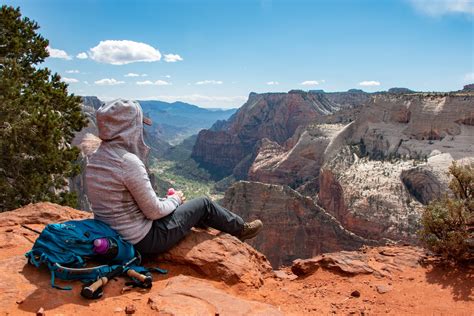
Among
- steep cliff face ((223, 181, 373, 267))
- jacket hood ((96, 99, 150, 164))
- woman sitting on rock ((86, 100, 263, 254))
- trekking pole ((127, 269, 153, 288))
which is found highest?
jacket hood ((96, 99, 150, 164))

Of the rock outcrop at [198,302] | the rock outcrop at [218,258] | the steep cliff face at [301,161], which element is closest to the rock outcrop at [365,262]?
the rock outcrop at [218,258]

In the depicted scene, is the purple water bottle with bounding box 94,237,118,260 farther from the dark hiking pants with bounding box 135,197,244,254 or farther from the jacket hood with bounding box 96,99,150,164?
the jacket hood with bounding box 96,99,150,164

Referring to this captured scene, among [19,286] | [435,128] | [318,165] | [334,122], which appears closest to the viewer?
[19,286]

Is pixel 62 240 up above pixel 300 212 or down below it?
above

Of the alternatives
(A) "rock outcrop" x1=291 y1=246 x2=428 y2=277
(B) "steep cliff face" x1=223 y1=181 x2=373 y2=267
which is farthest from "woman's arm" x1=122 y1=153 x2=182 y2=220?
→ (B) "steep cliff face" x1=223 y1=181 x2=373 y2=267

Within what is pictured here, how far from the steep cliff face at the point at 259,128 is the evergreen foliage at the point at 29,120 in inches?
3565

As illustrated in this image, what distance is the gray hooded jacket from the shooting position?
4113 mm

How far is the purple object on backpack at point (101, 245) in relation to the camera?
3.92m

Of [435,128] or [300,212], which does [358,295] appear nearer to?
[300,212]

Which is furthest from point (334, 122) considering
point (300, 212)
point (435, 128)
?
point (300, 212)

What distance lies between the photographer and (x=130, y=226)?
430 cm

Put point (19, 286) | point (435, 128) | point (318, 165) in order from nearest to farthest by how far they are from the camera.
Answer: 1. point (19, 286)
2. point (435, 128)
3. point (318, 165)

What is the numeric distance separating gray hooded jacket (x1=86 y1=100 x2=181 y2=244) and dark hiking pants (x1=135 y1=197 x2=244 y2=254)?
176mm

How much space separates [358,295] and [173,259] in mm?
2319
